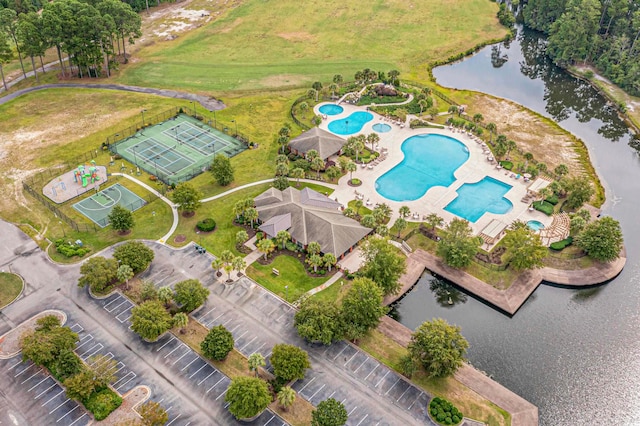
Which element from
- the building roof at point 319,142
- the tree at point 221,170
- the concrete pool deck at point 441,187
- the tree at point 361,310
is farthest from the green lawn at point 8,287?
the building roof at point 319,142

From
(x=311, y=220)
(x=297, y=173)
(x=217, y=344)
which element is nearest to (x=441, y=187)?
(x=297, y=173)

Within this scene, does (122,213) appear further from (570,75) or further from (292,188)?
(570,75)

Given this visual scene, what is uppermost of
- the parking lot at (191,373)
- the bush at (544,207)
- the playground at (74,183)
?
the bush at (544,207)

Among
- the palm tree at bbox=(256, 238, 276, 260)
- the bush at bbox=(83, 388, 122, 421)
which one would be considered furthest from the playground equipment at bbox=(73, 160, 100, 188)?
the bush at bbox=(83, 388, 122, 421)

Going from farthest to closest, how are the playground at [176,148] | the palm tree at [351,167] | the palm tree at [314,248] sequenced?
the playground at [176,148] < the palm tree at [351,167] < the palm tree at [314,248]

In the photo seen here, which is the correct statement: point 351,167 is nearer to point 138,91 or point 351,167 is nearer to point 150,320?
point 150,320

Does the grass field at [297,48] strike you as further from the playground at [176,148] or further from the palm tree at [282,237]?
the palm tree at [282,237]

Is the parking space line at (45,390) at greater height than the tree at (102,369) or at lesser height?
lesser
